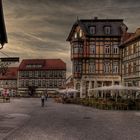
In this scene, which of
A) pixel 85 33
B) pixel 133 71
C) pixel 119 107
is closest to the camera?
pixel 119 107

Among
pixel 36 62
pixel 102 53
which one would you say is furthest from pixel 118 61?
pixel 36 62

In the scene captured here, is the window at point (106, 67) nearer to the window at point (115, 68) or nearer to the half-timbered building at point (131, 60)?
the window at point (115, 68)

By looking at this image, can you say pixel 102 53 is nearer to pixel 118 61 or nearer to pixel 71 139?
pixel 118 61

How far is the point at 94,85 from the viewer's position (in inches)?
2965

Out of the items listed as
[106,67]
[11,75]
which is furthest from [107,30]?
[11,75]

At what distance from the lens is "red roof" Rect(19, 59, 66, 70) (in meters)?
146

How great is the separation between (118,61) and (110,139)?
195ft

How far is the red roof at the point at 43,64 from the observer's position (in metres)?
146

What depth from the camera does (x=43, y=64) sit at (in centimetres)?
14725

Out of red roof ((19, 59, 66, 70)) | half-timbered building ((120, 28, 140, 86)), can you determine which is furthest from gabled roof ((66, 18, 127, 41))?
red roof ((19, 59, 66, 70))

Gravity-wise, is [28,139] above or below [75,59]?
below

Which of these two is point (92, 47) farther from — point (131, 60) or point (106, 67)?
point (131, 60)

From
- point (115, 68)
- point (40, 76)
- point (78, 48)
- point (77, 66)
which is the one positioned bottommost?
point (115, 68)

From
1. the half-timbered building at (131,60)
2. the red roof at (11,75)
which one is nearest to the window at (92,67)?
the half-timbered building at (131,60)
